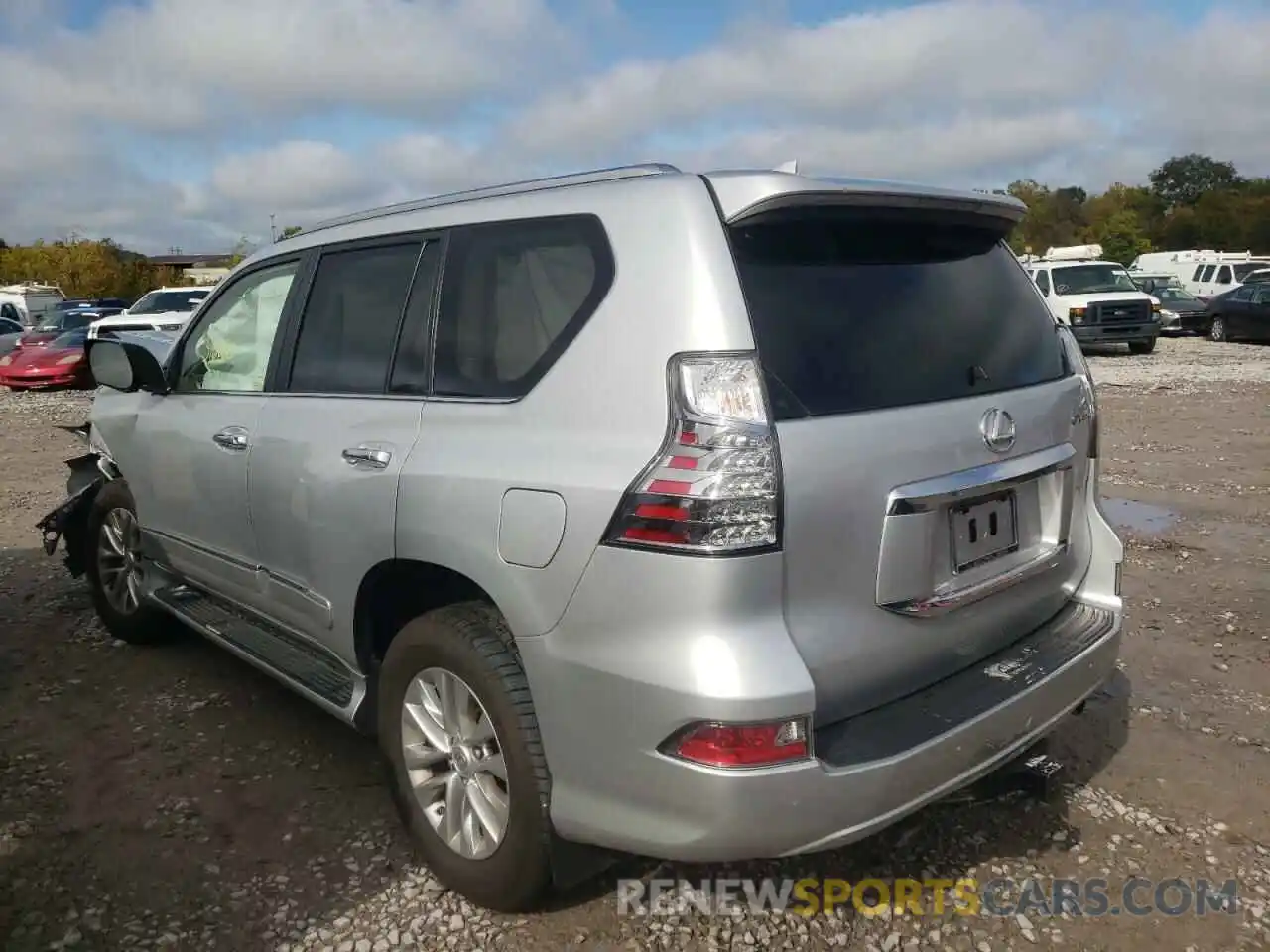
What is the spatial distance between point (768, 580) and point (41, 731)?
10.8 ft

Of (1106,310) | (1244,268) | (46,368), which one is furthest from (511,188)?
(1244,268)

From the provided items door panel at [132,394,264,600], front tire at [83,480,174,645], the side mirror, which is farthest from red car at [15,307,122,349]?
door panel at [132,394,264,600]

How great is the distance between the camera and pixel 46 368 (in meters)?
18.5

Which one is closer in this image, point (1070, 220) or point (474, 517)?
point (474, 517)

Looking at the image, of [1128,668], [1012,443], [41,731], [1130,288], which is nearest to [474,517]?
[1012,443]

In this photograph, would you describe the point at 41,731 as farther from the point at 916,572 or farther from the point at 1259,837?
the point at 1259,837

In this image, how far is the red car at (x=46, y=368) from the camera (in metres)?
18.5

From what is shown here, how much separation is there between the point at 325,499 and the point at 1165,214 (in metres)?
82.2

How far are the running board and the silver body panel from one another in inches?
19.3

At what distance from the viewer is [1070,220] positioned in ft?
250

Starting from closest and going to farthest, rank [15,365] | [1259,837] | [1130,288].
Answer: [1259,837] < [15,365] < [1130,288]

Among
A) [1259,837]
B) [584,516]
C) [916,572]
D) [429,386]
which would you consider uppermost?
[429,386]

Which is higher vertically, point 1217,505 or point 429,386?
point 429,386

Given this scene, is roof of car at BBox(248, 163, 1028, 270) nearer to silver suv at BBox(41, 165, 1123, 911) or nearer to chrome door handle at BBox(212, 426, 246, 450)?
silver suv at BBox(41, 165, 1123, 911)
